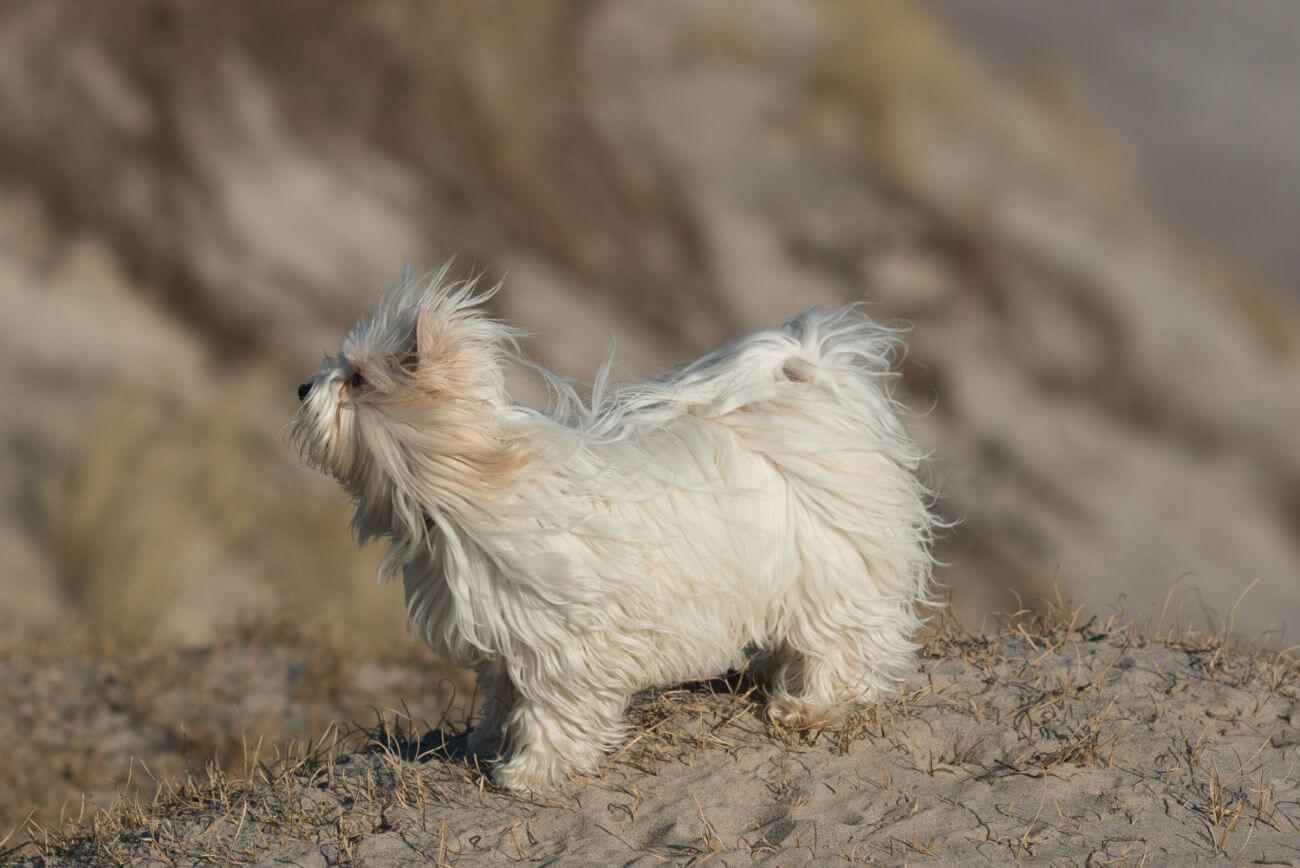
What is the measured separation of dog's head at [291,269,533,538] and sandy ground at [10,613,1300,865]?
0.97 metres

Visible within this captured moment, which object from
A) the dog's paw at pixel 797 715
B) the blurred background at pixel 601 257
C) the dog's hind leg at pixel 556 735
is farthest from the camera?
the blurred background at pixel 601 257

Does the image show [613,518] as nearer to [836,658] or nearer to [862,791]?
[836,658]

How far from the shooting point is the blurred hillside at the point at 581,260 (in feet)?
38.4

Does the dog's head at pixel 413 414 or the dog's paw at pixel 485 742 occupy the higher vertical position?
the dog's head at pixel 413 414

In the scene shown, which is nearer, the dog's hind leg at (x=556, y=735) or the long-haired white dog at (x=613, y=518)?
the long-haired white dog at (x=613, y=518)

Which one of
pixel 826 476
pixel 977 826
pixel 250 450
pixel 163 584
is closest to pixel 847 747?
pixel 977 826

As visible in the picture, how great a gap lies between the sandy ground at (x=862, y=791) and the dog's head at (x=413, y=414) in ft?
3.19

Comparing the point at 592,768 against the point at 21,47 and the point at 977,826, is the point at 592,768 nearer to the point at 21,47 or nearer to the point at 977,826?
the point at 977,826

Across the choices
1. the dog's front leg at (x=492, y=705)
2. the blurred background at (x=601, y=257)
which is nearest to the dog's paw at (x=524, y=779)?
the dog's front leg at (x=492, y=705)

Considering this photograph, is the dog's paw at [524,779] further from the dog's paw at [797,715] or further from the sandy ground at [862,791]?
the dog's paw at [797,715]

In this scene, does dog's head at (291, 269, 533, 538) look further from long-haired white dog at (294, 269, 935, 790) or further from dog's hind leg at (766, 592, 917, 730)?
dog's hind leg at (766, 592, 917, 730)

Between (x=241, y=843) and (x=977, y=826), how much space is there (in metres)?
2.18

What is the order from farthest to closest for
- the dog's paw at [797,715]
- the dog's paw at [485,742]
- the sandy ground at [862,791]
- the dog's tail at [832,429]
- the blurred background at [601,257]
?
the blurred background at [601,257], the dog's paw at [485,742], the dog's paw at [797,715], the dog's tail at [832,429], the sandy ground at [862,791]

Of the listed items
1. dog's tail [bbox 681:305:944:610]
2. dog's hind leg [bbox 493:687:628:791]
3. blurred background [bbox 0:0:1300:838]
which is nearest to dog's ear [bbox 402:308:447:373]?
dog's tail [bbox 681:305:944:610]
